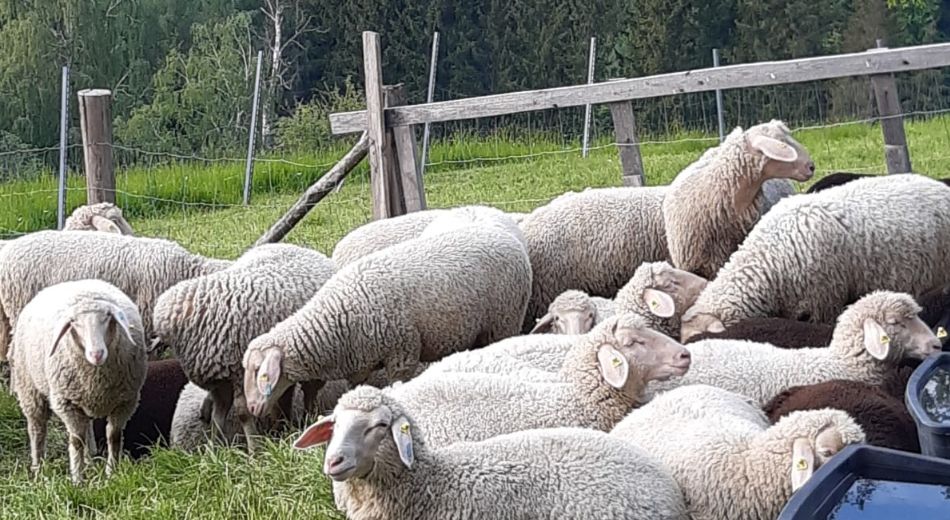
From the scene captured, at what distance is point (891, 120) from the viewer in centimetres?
789

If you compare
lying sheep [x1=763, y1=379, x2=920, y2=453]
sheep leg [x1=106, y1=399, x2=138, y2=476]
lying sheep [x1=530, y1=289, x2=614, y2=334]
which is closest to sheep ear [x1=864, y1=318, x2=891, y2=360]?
lying sheep [x1=763, y1=379, x2=920, y2=453]

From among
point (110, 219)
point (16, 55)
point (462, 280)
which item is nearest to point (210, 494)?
point (462, 280)

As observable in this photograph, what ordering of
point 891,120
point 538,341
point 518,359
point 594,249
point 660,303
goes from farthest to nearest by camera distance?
1. point 891,120
2. point 594,249
3. point 660,303
4. point 538,341
5. point 518,359

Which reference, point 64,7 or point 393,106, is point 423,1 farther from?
point 393,106

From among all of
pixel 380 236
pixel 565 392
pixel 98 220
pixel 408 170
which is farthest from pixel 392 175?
pixel 565 392

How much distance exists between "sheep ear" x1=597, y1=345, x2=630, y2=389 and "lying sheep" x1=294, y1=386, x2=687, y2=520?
0.61 meters

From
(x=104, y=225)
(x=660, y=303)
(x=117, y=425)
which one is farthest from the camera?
(x=104, y=225)

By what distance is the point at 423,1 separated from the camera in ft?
114

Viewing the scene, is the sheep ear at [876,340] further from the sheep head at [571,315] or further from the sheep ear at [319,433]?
the sheep ear at [319,433]

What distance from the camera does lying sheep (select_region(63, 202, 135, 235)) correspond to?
8.57 m

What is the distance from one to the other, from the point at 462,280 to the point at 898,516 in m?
4.15

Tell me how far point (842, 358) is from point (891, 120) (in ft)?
10.4

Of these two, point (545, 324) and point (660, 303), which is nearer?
point (660, 303)

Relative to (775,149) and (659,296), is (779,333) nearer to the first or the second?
(659,296)
